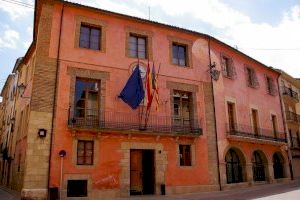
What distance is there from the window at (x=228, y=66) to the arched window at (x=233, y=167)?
485 cm

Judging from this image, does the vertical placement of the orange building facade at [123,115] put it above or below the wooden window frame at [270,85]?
below

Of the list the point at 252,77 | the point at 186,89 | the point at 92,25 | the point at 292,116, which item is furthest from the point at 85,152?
the point at 292,116

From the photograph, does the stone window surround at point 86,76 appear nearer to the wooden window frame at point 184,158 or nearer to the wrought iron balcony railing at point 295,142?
the wooden window frame at point 184,158

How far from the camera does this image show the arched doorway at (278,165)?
72.1 ft

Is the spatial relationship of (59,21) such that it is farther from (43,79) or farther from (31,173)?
(31,173)

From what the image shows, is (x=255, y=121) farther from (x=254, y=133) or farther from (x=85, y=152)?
(x=85, y=152)

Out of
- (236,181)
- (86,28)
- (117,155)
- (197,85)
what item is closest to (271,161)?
(236,181)

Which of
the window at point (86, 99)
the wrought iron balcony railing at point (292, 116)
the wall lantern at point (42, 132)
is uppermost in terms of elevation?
the wrought iron balcony railing at point (292, 116)

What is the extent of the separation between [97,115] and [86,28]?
14.7ft

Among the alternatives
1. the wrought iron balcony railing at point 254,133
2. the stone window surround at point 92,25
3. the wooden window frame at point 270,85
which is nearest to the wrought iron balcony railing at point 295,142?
the wrought iron balcony railing at point 254,133

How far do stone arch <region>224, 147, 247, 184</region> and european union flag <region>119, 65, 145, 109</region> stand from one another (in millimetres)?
7112

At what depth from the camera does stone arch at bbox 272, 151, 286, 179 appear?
2197cm

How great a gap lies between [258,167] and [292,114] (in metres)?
8.50

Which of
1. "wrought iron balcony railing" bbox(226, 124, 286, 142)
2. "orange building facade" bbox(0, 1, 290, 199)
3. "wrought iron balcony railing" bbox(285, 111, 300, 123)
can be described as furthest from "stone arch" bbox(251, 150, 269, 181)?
"wrought iron balcony railing" bbox(285, 111, 300, 123)
